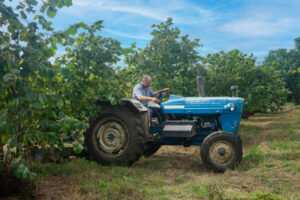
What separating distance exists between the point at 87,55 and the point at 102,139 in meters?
1.54

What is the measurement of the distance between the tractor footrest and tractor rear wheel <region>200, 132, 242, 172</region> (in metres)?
0.40

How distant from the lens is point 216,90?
11438mm

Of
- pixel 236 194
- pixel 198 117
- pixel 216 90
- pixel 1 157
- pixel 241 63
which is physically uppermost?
pixel 241 63

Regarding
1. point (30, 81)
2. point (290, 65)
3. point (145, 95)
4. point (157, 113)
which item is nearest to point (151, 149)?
point (157, 113)

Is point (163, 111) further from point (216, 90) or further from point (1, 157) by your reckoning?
point (216, 90)

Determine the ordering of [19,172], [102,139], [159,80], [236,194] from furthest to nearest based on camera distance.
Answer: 1. [159,80]
2. [102,139]
3. [236,194]
4. [19,172]

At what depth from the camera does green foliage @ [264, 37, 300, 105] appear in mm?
28344

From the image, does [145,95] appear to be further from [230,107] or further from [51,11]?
[51,11]

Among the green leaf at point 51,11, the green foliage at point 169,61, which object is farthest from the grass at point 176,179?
the green foliage at point 169,61

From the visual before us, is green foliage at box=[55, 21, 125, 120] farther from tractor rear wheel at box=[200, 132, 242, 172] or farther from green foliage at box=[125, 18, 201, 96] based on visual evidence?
green foliage at box=[125, 18, 201, 96]

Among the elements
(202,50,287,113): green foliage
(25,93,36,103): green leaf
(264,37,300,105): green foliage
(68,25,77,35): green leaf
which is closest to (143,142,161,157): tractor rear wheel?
(68,25,77,35): green leaf

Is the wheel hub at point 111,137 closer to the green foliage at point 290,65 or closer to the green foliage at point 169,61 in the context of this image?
the green foliage at point 169,61

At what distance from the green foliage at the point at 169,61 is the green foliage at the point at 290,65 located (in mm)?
18331

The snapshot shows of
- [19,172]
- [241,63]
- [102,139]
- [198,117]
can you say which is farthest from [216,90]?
[19,172]
